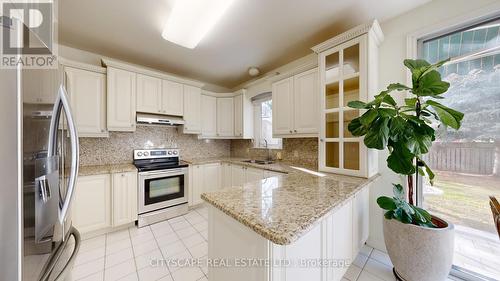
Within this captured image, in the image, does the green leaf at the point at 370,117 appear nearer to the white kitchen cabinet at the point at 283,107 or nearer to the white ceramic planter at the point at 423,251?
the white ceramic planter at the point at 423,251

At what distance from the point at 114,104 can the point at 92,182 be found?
110 cm

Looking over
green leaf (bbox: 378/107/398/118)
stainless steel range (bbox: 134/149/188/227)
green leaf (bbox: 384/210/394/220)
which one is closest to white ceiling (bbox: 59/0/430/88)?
green leaf (bbox: 378/107/398/118)

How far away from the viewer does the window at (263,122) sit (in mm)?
3397

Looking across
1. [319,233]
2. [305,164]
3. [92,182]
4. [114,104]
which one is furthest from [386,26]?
[92,182]

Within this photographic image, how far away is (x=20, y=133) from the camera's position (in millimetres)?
583

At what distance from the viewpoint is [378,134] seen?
1.42 meters

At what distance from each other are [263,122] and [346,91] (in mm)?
1797

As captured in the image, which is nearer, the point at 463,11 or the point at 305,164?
the point at 463,11

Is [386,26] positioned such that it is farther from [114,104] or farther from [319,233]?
[114,104]

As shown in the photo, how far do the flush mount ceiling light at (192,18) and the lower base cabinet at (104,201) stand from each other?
195cm

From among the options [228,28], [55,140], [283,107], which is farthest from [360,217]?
[228,28]

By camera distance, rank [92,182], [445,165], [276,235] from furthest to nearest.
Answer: [92,182], [445,165], [276,235]

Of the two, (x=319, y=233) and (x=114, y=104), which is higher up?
(x=114, y=104)

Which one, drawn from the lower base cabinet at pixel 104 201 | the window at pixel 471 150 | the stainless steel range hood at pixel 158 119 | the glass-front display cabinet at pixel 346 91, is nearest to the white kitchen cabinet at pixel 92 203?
the lower base cabinet at pixel 104 201
